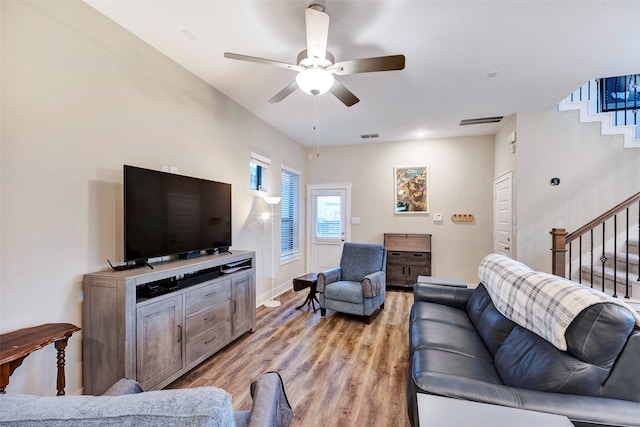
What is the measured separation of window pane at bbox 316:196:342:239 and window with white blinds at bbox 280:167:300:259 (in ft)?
1.76

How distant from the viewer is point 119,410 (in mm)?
577

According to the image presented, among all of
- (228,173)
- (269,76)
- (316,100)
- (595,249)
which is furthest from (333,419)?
(595,249)

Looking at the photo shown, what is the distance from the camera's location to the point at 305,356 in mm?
2836

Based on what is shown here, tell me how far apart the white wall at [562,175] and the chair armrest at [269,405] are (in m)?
4.21

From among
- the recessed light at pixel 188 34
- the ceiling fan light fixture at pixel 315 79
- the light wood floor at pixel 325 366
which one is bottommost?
the light wood floor at pixel 325 366

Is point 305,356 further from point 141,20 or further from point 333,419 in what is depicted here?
point 141,20

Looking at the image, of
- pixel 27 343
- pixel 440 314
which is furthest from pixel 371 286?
pixel 27 343

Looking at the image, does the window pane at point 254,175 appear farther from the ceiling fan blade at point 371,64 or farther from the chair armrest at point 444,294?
the chair armrest at point 444,294

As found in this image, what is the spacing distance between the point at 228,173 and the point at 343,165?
3018 millimetres

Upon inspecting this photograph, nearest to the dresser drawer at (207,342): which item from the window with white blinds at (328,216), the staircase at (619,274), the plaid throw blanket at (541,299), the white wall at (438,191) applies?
the plaid throw blanket at (541,299)

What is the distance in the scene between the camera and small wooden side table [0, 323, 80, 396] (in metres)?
1.39

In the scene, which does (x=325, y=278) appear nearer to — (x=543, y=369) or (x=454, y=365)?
(x=454, y=365)

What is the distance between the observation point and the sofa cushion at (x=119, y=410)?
22.0 inches

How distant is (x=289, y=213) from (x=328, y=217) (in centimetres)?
97
